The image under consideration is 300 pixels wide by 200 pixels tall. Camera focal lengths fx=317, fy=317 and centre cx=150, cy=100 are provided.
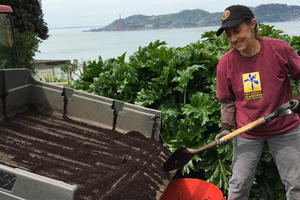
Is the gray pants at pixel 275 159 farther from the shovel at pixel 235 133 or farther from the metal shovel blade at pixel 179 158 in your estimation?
the metal shovel blade at pixel 179 158

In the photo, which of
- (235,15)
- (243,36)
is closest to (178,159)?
(243,36)

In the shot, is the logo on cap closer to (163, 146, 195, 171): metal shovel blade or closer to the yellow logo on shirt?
the yellow logo on shirt

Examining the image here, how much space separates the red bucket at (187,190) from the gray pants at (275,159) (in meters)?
0.37

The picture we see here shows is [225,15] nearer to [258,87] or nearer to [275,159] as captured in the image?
[258,87]

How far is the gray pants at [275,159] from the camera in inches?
103

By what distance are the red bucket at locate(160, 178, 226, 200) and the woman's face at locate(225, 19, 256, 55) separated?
4.72ft

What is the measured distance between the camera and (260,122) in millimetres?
2531

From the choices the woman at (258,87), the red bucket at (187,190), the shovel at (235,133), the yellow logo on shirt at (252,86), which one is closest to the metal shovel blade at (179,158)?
the shovel at (235,133)

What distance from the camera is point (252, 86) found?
103 inches

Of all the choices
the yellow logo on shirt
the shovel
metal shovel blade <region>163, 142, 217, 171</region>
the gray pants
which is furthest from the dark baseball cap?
metal shovel blade <region>163, 142, 217, 171</region>

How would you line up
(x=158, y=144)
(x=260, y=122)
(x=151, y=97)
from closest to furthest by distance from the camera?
(x=260, y=122), (x=158, y=144), (x=151, y=97)

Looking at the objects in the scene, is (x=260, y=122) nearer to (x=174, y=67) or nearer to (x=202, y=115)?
(x=202, y=115)

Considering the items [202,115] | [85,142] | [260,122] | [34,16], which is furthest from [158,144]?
[34,16]

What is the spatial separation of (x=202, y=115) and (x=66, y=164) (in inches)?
62.3
